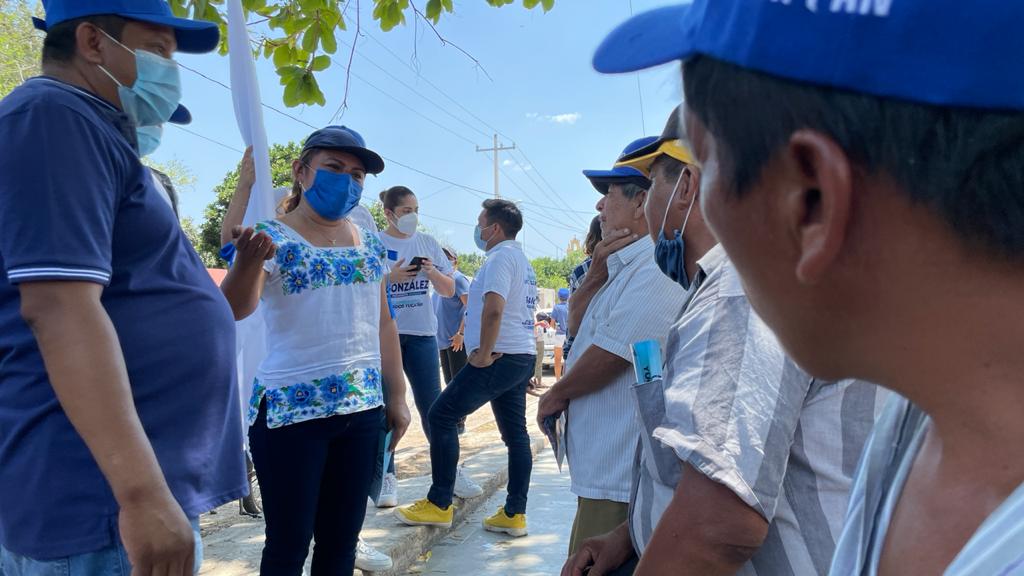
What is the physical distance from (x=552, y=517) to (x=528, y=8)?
351 cm

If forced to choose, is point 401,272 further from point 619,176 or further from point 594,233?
point 619,176

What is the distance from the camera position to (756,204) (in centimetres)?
60

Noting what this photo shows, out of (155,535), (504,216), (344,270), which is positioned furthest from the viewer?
(504,216)

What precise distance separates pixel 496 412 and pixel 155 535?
3.39 meters

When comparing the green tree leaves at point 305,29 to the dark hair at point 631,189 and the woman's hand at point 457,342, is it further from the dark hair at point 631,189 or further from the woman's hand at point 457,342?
the woman's hand at point 457,342

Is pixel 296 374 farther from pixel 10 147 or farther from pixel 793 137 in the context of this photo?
pixel 793 137

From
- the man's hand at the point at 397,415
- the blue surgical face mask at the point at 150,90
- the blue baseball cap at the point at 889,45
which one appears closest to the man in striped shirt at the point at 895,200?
the blue baseball cap at the point at 889,45

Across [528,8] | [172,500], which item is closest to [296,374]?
[172,500]

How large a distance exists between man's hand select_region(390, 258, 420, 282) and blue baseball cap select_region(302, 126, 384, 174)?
2.11 metres

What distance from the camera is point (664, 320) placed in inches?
84.0

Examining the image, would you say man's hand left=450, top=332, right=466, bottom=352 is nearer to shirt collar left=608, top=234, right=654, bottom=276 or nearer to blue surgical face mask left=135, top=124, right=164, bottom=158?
shirt collar left=608, top=234, right=654, bottom=276

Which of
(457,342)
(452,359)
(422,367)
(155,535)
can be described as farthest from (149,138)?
(452,359)

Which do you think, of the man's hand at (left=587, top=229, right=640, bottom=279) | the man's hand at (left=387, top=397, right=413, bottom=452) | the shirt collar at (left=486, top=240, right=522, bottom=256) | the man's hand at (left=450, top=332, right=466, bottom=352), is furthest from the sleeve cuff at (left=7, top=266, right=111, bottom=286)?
the man's hand at (left=450, top=332, right=466, bottom=352)

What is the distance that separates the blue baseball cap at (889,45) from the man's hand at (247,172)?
Result: 8.38ft
